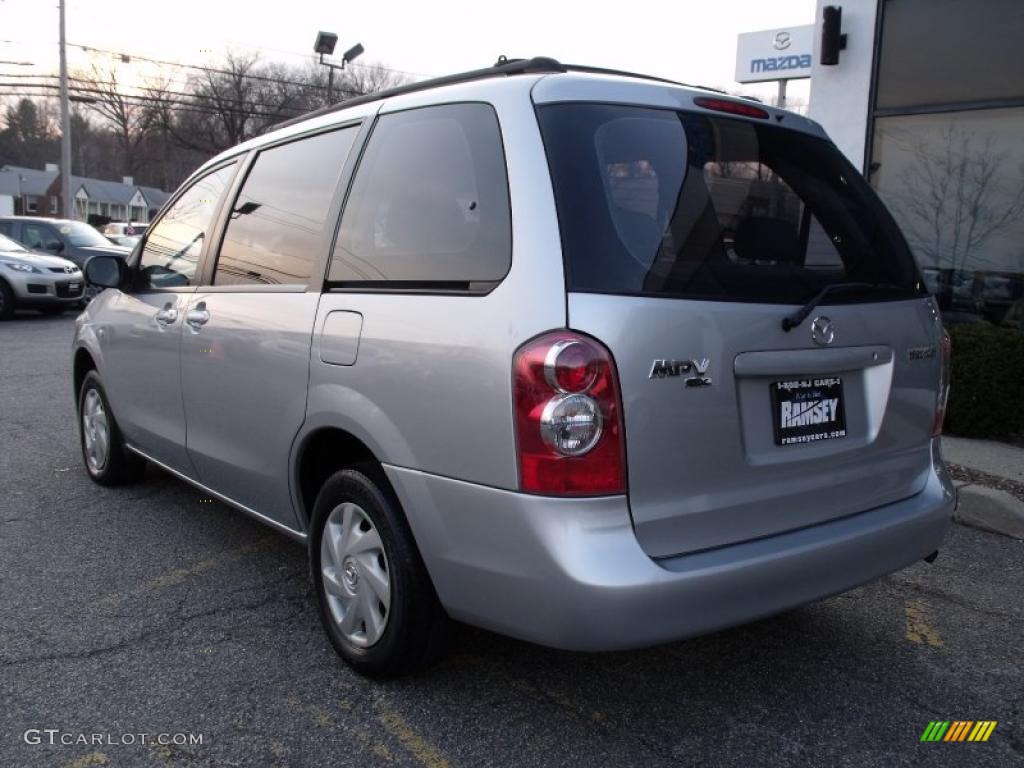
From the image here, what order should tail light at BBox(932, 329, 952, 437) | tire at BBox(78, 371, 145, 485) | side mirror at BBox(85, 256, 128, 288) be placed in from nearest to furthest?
tail light at BBox(932, 329, 952, 437)
side mirror at BBox(85, 256, 128, 288)
tire at BBox(78, 371, 145, 485)

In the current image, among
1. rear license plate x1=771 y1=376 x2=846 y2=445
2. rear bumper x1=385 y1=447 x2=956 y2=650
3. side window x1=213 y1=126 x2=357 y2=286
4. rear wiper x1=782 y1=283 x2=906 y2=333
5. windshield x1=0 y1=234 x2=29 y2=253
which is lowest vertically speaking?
rear bumper x1=385 y1=447 x2=956 y2=650

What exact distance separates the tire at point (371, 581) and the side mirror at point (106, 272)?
6.97 feet

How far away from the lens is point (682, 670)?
123 inches

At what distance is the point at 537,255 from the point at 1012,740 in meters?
2.01

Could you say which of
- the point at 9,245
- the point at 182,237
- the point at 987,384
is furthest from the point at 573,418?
the point at 9,245

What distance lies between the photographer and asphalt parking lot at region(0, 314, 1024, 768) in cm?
265

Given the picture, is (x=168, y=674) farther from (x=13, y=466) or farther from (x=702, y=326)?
(x=13, y=466)

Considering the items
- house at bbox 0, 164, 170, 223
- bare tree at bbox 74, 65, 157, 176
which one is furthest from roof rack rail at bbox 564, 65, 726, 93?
house at bbox 0, 164, 170, 223

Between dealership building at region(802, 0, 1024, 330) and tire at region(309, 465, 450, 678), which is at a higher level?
dealership building at region(802, 0, 1024, 330)

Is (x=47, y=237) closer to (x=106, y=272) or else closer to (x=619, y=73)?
(x=106, y=272)

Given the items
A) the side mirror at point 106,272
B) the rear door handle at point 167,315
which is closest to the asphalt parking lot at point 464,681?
the rear door handle at point 167,315

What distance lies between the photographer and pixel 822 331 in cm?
265

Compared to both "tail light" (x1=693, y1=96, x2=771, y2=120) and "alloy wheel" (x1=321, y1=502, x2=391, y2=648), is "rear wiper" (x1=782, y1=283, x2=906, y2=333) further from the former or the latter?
"alloy wheel" (x1=321, y1=502, x2=391, y2=648)

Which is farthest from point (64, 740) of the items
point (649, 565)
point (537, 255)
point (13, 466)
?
point (13, 466)
